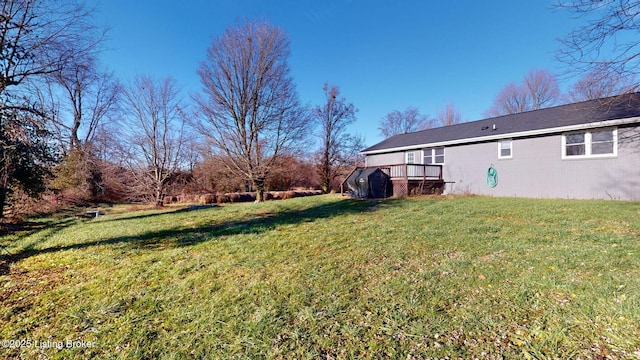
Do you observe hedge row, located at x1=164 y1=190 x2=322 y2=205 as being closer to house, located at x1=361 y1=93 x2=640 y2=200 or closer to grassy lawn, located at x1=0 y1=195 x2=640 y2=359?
house, located at x1=361 y1=93 x2=640 y2=200

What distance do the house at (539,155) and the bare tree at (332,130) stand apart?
32.6 ft

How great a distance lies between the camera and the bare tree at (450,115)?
33.4 m

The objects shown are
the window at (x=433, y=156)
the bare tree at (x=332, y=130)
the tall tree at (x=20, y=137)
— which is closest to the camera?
the tall tree at (x=20, y=137)

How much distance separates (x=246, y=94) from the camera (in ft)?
45.6

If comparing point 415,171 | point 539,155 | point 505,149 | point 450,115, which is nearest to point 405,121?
point 450,115

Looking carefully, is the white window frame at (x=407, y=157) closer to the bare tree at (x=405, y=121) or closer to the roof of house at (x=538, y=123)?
the roof of house at (x=538, y=123)

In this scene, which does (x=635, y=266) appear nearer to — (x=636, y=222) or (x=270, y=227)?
(x=636, y=222)

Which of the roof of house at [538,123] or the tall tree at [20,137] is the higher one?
the roof of house at [538,123]

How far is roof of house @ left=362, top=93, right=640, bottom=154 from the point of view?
27.1 ft

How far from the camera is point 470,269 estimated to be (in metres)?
3.13

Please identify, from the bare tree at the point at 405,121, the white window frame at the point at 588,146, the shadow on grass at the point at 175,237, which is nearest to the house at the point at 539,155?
the white window frame at the point at 588,146

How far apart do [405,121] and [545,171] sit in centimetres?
2649

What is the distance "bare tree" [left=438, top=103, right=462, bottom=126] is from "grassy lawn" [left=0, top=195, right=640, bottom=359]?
106 ft

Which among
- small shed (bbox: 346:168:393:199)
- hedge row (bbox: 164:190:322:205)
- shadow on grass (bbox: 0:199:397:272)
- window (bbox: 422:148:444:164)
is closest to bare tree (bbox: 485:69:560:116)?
window (bbox: 422:148:444:164)
